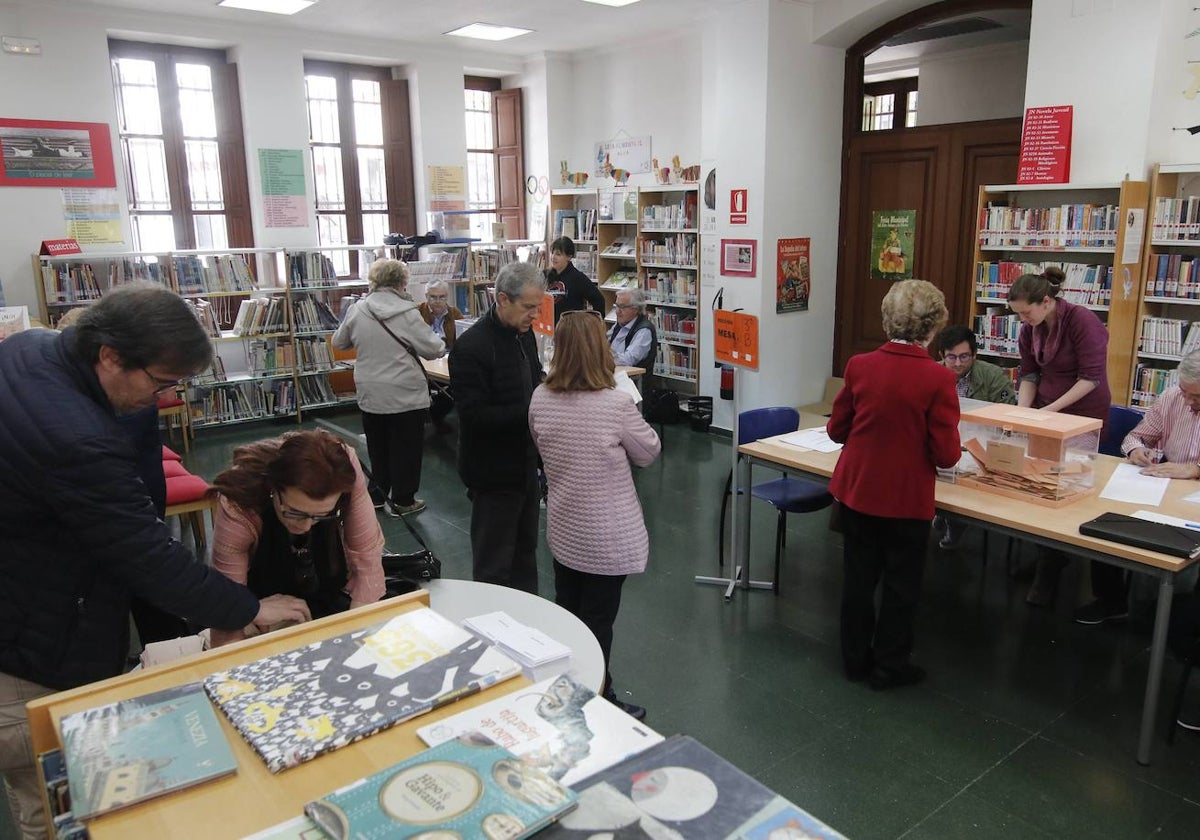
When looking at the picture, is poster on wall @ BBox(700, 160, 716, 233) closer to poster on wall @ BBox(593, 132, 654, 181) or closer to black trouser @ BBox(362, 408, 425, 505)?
poster on wall @ BBox(593, 132, 654, 181)

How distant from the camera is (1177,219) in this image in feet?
16.4

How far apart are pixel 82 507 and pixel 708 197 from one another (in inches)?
262

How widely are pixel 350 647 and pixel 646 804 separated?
0.73 meters

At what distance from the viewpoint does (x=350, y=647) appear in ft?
5.29

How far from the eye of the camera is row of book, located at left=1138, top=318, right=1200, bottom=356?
502 cm

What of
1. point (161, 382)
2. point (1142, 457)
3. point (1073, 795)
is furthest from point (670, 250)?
point (161, 382)

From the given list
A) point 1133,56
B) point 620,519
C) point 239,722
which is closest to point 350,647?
point 239,722

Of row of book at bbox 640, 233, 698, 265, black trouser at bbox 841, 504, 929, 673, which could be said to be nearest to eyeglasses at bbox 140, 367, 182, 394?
black trouser at bbox 841, 504, 929, 673

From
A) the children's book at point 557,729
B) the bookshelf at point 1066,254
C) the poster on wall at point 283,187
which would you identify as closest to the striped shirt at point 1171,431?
the bookshelf at point 1066,254

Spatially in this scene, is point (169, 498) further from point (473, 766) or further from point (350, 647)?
point (473, 766)

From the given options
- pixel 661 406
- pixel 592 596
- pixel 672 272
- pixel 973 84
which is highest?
pixel 973 84

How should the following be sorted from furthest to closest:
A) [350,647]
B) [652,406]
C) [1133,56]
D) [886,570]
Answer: [652,406]
[1133,56]
[886,570]
[350,647]

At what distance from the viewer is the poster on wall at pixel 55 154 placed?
6941 millimetres

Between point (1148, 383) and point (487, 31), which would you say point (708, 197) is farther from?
point (1148, 383)
